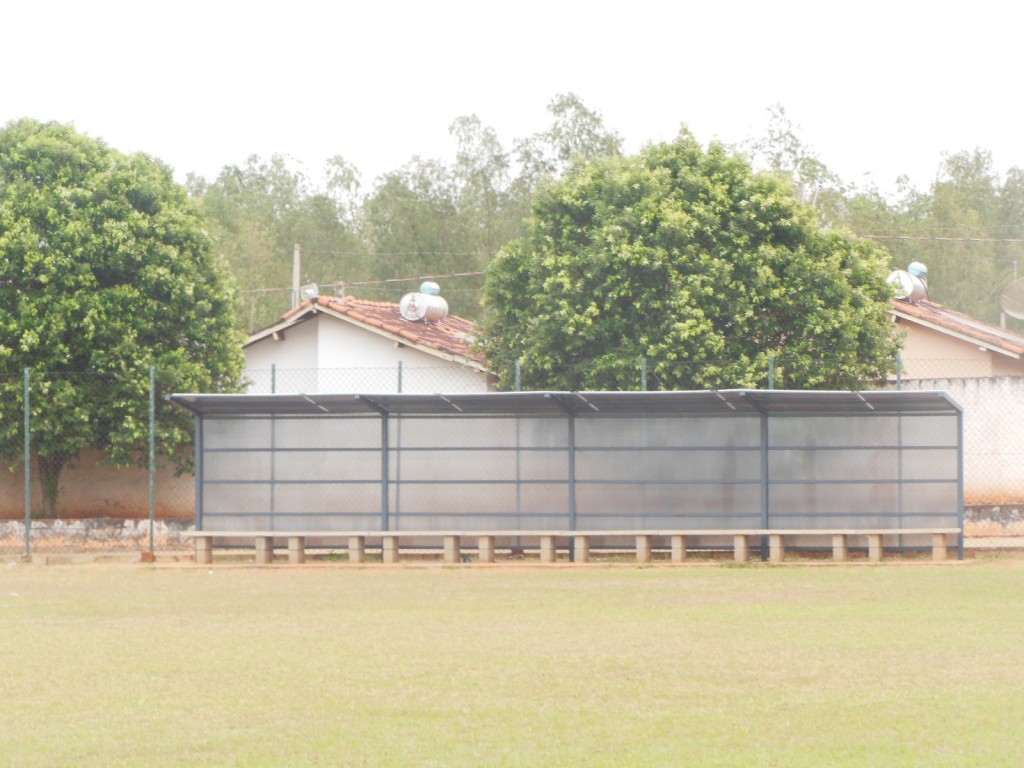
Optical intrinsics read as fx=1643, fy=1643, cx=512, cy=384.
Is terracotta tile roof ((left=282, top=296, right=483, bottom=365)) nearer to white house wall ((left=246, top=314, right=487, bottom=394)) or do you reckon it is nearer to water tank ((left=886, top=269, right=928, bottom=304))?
white house wall ((left=246, top=314, right=487, bottom=394))

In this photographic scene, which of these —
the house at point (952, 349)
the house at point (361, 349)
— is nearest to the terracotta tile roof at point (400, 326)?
the house at point (361, 349)

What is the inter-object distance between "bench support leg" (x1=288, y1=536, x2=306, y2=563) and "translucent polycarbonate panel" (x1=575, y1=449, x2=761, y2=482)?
408 centimetres

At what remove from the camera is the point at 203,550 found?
23688 mm

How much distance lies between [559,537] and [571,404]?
2.13 m

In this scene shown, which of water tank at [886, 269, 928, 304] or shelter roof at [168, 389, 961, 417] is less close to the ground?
water tank at [886, 269, 928, 304]

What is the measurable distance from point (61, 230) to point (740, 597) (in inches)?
597

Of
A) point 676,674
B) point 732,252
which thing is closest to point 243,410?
point 732,252

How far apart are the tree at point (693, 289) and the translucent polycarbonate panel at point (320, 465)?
5.33 m

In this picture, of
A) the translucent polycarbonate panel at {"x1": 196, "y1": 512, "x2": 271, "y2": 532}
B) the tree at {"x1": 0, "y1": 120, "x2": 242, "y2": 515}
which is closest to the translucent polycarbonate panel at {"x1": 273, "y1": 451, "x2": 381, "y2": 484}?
the translucent polycarbonate panel at {"x1": 196, "y1": 512, "x2": 271, "y2": 532}

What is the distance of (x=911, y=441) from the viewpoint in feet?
75.2

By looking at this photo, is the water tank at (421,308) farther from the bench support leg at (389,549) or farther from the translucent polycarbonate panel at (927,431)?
the translucent polycarbonate panel at (927,431)

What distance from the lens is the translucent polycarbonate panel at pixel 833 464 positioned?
22906mm

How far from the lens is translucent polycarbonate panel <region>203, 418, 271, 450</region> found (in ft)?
78.7

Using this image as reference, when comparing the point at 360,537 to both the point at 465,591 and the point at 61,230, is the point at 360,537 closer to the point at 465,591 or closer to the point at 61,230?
the point at 465,591
